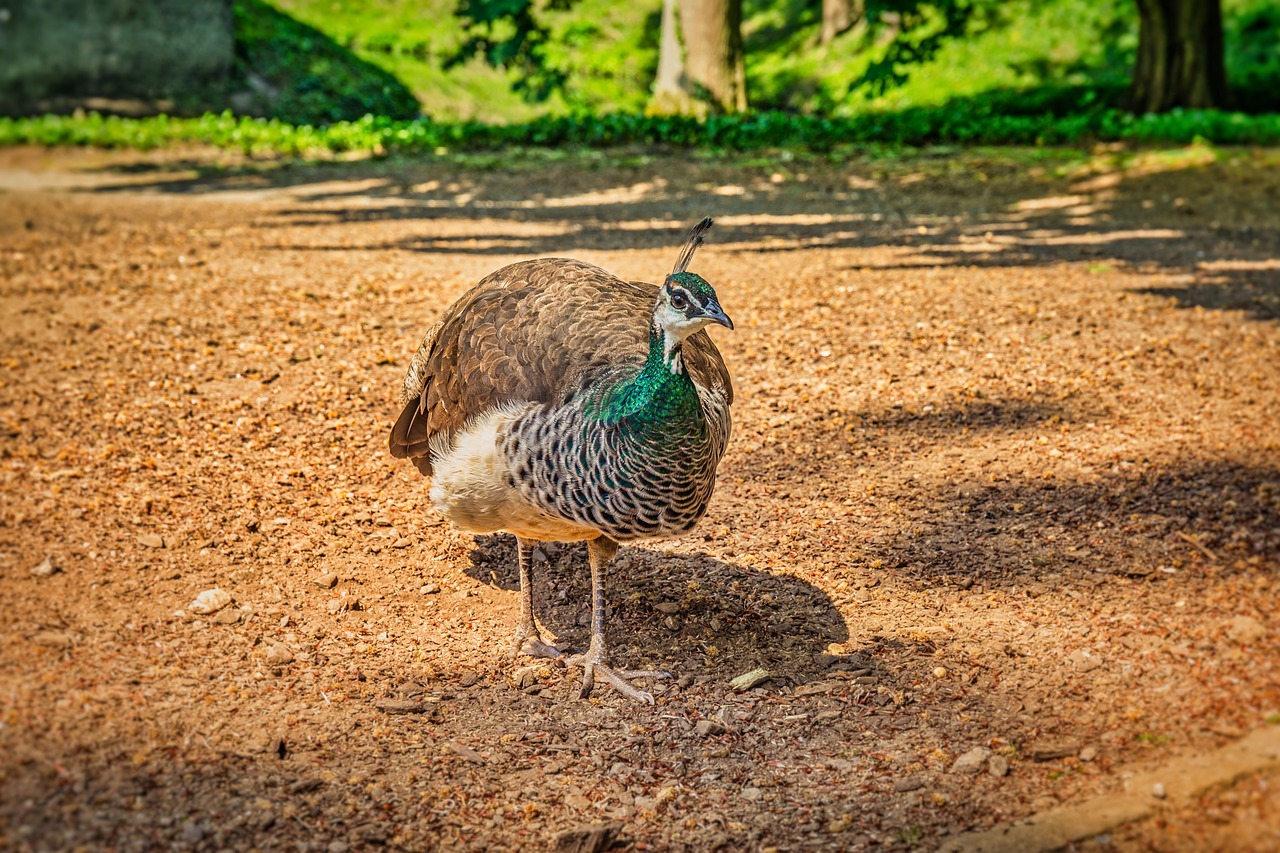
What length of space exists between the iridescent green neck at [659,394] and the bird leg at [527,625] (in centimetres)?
113

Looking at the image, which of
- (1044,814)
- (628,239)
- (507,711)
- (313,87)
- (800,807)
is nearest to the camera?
(1044,814)

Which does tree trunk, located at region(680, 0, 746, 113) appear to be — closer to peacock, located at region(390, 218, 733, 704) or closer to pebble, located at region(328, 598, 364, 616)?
peacock, located at region(390, 218, 733, 704)

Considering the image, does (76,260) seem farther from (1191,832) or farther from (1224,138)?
(1224,138)

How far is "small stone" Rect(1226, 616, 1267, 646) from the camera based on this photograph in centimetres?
398

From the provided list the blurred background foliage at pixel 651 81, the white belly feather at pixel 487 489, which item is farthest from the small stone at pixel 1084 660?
the blurred background foliage at pixel 651 81

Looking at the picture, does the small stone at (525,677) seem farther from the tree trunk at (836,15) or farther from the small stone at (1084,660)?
the tree trunk at (836,15)

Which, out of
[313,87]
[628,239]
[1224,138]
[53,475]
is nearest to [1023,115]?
[1224,138]

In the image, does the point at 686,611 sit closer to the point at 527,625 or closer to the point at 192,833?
the point at 527,625

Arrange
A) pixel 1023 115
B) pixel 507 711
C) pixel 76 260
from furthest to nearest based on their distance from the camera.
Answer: pixel 1023 115, pixel 76 260, pixel 507 711

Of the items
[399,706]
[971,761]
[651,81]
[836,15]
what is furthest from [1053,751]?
[836,15]

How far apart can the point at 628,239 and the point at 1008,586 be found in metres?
6.89

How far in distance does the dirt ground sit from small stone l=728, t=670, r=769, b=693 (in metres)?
0.03

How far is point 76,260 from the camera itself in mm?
9812

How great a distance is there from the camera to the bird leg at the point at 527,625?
459 centimetres
